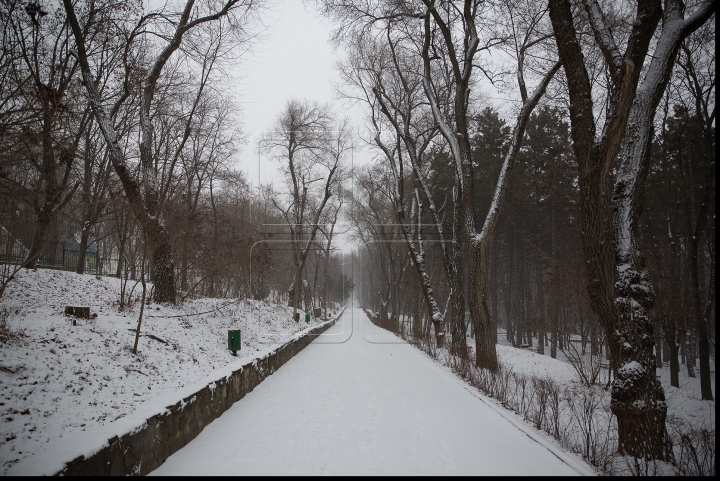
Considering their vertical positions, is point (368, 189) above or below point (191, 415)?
above

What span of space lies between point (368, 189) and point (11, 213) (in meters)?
20.4

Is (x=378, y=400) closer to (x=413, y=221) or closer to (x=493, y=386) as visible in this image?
(x=493, y=386)

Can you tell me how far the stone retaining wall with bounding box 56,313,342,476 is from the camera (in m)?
2.79

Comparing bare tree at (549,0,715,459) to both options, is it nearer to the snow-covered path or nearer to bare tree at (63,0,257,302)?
the snow-covered path

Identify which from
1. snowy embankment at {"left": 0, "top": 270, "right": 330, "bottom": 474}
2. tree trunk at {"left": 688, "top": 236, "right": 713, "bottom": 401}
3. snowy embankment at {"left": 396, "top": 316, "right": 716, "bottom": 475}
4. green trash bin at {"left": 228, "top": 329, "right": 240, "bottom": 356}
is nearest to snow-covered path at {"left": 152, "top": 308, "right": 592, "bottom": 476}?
Result: snowy embankment at {"left": 396, "top": 316, "right": 716, "bottom": 475}

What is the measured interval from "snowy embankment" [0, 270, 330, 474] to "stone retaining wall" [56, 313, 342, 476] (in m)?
0.29

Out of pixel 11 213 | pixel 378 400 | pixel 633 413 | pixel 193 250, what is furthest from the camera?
pixel 193 250

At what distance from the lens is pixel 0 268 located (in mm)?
6449

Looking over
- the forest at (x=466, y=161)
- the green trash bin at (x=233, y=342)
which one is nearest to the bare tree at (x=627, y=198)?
the forest at (x=466, y=161)

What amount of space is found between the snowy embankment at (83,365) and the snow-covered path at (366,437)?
0.86 m

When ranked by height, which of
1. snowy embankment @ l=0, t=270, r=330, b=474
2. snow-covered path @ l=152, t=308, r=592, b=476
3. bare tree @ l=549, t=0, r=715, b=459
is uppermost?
bare tree @ l=549, t=0, r=715, b=459

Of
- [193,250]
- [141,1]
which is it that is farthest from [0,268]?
[141,1]

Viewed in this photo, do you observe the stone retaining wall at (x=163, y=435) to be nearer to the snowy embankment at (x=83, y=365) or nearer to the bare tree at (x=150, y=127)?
the snowy embankment at (x=83, y=365)

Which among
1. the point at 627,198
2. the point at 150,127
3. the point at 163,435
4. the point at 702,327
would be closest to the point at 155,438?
the point at 163,435
